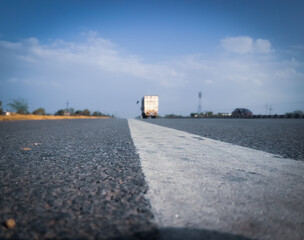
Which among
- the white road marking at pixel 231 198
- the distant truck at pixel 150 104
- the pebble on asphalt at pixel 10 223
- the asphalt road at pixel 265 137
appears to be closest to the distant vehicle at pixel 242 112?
the distant truck at pixel 150 104

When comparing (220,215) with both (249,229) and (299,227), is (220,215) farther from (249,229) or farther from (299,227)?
(299,227)

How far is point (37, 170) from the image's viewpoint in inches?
65.4

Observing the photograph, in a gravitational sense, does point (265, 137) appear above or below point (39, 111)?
below

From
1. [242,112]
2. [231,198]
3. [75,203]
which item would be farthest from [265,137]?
[242,112]

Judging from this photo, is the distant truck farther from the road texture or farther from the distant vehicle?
the road texture

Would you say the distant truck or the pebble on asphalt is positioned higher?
the distant truck

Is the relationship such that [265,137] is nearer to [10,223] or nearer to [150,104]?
[10,223]

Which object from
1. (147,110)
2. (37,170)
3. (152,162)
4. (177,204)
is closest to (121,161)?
(152,162)

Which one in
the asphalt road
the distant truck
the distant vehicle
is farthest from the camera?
the distant truck

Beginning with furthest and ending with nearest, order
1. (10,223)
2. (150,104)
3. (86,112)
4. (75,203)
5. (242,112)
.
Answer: (86,112), (150,104), (242,112), (75,203), (10,223)

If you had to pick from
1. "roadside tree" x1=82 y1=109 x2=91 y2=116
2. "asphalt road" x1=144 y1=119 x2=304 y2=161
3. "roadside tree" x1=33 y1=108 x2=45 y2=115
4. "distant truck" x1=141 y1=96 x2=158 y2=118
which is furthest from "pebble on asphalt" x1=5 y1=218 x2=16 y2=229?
"roadside tree" x1=82 y1=109 x2=91 y2=116

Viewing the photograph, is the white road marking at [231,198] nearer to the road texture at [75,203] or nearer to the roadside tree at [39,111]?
the road texture at [75,203]

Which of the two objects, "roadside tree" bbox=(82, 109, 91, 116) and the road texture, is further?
"roadside tree" bbox=(82, 109, 91, 116)

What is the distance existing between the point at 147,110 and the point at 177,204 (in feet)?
114
